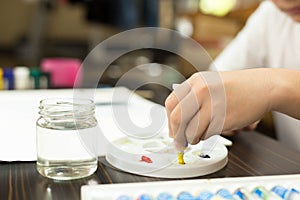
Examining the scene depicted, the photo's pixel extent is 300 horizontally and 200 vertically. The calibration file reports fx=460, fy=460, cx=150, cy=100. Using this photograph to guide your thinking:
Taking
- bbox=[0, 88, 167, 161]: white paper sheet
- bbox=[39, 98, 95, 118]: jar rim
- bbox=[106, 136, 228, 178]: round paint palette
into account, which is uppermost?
bbox=[39, 98, 95, 118]: jar rim

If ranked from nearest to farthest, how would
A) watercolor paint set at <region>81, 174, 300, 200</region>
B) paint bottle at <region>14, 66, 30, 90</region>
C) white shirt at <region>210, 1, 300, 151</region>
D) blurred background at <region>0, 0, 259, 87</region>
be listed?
1. watercolor paint set at <region>81, 174, 300, 200</region>
2. white shirt at <region>210, 1, 300, 151</region>
3. paint bottle at <region>14, 66, 30, 90</region>
4. blurred background at <region>0, 0, 259, 87</region>

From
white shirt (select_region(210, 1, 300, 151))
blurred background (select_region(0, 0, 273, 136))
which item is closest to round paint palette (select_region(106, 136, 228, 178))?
blurred background (select_region(0, 0, 273, 136))

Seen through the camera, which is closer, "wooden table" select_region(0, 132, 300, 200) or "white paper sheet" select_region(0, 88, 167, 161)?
"wooden table" select_region(0, 132, 300, 200)

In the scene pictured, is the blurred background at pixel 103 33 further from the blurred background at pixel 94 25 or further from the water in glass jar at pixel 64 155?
the water in glass jar at pixel 64 155

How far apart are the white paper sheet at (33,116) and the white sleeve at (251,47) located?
0.30 meters

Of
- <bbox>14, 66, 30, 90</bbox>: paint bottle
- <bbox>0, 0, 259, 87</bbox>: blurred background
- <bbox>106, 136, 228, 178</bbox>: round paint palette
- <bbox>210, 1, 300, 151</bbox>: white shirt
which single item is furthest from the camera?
<bbox>0, 0, 259, 87</bbox>: blurred background

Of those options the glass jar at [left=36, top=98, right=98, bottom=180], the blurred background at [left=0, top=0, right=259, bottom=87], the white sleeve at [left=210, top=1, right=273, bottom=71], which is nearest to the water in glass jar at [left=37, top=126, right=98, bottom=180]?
the glass jar at [left=36, top=98, right=98, bottom=180]

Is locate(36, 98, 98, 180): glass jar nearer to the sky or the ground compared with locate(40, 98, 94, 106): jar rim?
nearer to the ground

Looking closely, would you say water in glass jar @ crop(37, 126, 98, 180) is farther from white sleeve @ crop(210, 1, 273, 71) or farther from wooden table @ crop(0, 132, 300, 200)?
white sleeve @ crop(210, 1, 273, 71)

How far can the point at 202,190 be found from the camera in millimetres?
522

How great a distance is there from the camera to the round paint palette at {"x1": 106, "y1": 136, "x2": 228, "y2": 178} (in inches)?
24.1

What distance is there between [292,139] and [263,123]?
227 mm

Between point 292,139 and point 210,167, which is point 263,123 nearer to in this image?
point 292,139

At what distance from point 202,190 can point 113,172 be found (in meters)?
0.15
